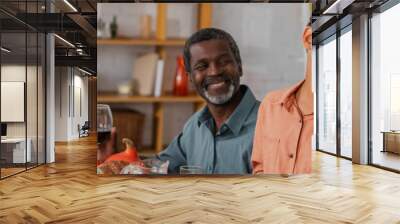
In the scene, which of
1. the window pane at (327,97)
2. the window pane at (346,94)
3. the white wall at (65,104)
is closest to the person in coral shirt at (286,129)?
the window pane at (346,94)

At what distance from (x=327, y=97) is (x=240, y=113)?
5.57 m

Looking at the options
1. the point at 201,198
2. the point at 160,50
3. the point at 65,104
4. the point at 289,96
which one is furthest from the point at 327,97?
the point at 65,104

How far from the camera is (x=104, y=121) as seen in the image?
6.06 m

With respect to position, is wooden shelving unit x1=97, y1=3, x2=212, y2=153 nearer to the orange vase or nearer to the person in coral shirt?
the orange vase

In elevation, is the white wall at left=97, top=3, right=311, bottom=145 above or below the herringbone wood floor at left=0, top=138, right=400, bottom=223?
above

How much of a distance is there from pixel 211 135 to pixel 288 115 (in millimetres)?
1165

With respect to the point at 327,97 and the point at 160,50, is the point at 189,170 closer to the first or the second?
the point at 160,50

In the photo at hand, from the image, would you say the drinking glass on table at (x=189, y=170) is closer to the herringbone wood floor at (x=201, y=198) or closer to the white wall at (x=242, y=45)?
the herringbone wood floor at (x=201, y=198)

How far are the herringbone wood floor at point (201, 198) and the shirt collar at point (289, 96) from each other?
1.16 meters

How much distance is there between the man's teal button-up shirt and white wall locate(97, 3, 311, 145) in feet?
0.50

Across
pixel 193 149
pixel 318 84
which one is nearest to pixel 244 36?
pixel 193 149

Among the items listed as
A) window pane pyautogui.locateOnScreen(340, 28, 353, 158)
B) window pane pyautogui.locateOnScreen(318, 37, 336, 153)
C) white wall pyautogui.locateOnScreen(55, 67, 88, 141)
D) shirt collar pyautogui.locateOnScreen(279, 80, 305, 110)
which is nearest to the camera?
shirt collar pyautogui.locateOnScreen(279, 80, 305, 110)

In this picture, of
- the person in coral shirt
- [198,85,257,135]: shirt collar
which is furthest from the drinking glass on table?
the person in coral shirt

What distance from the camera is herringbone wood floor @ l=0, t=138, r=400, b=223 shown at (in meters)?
4.08
